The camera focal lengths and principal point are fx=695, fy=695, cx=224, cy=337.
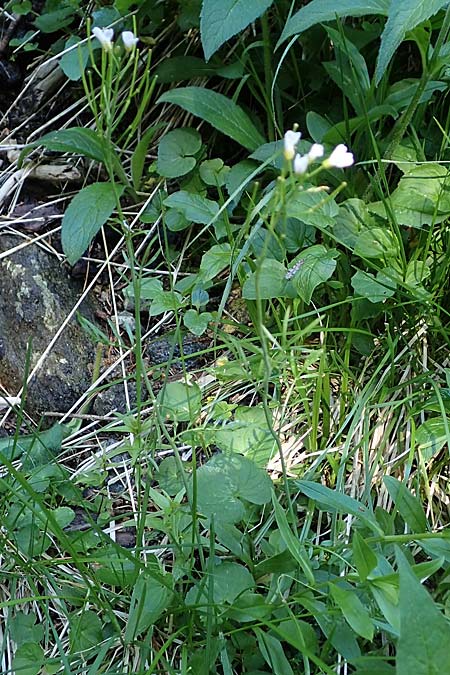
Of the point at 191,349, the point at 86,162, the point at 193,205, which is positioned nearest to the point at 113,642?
the point at 191,349

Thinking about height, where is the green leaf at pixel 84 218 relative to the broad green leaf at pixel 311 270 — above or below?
above

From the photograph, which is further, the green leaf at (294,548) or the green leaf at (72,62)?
the green leaf at (72,62)

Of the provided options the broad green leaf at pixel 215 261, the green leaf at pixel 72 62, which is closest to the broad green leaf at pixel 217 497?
the broad green leaf at pixel 215 261

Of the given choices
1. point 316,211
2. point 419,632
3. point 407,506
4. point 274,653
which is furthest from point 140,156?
point 419,632

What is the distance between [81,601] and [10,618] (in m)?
0.10

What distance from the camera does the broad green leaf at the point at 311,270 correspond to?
1169 mm

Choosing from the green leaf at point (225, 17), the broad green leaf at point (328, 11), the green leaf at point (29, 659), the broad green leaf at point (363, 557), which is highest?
the green leaf at point (225, 17)

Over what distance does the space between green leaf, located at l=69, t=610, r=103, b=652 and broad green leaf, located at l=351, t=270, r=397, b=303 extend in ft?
2.14

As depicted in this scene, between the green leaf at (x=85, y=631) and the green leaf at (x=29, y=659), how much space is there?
0.16 feet

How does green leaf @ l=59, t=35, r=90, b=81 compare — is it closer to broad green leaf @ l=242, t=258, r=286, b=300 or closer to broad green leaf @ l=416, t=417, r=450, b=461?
broad green leaf @ l=242, t=258, r=286, b=300

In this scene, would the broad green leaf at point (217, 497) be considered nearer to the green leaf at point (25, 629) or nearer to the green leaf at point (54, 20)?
the green leaf at point (25, 629)

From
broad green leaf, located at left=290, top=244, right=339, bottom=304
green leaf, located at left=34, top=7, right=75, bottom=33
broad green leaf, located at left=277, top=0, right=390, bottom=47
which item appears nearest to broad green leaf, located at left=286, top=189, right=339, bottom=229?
broad green leaf, located at left=290, top=244, right=339, bottom=304

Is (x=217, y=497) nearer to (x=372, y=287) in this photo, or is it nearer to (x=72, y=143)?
(x=372, y=287)

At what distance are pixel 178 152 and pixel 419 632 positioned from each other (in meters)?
1.17
